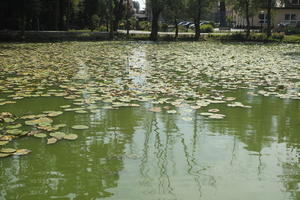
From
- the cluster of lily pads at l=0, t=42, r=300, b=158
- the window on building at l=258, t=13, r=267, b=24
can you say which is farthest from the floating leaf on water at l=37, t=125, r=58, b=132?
the window on building at l=258, t=13, r=267, b=24

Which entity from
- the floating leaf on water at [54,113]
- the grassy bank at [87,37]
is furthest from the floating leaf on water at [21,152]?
the grassy bank at [87,37]

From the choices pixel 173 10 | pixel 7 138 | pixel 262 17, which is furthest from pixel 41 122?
pixel 262 17

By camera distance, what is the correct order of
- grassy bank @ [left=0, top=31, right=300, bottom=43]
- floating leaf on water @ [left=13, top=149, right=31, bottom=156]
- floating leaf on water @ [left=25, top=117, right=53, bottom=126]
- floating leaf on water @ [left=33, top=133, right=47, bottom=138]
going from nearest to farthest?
floating leaf on water @ [left=13, top=149, right=31, bottom=156]
floating leaf on water @ [left=33, top=133, right=47, bottom=138]
floating leaf on water @ [left=25, top=117, right=53, bottom=126]
grassy bank @ [left=0, top=31, right=300, bottom=43]

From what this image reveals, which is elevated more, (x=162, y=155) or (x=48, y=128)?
(x=48, y=128)

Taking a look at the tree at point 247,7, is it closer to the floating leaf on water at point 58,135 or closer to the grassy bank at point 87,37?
the grassy bank at point 87,37

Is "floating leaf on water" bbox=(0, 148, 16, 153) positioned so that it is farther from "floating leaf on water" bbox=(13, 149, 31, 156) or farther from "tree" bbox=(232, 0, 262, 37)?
Answer: "tree" bbox=(232, 0, 262, 37)

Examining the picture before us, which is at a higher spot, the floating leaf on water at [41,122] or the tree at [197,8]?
the tree at [197,8]

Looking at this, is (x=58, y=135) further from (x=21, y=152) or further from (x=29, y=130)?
(x=21, y=152)

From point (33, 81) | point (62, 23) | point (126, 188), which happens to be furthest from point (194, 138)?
point (62, 23)

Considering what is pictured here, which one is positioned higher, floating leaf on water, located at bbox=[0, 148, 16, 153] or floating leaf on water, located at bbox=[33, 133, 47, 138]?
floating leaf on water, located at bbox=[33, 133, 47, 138]

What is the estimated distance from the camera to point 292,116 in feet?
18.3

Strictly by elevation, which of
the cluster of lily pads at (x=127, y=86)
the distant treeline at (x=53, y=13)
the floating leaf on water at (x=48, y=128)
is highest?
the distant treeline at (x=53, y=13)

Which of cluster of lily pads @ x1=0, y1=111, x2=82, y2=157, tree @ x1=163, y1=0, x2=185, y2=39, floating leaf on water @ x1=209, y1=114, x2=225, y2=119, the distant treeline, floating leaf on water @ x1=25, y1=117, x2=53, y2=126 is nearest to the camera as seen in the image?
cluster of lily pads @ x1=0, y1=111, x2=82, y2=157

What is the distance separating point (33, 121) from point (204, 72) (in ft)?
20.9
